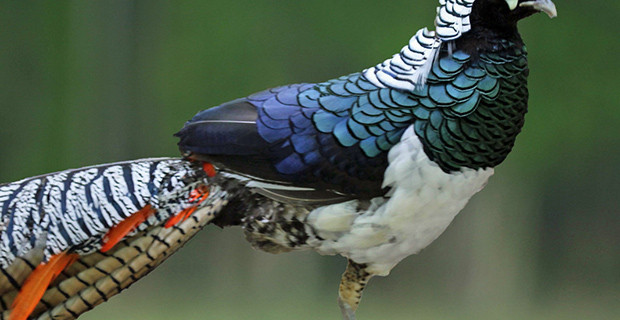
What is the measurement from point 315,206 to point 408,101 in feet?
1.53

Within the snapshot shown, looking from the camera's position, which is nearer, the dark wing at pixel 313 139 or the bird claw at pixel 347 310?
the dark wing at pixel 313 139

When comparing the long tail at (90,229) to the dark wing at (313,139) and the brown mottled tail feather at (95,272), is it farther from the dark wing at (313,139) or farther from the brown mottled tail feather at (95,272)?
the dark wing at (313,139)

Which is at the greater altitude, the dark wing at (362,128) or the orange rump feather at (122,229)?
the dark wing at (362,128)

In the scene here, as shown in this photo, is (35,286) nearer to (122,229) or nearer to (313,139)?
(122,229)

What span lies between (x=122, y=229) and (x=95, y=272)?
0.17 m

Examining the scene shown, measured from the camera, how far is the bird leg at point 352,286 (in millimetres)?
2639

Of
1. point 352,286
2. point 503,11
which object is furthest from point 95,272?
point 503,11

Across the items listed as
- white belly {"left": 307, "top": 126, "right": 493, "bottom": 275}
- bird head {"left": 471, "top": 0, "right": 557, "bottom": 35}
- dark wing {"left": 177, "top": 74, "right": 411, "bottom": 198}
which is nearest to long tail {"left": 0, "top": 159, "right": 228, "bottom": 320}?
dark wing {"left": 177, "top": 74, "right": 411, "bottom": 198}

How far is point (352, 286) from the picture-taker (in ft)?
8.86

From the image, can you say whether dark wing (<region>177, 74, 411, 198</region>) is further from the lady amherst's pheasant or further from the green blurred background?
the green blurred background

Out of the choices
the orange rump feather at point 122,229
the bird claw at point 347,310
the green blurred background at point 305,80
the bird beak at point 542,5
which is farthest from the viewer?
the green blurred background at point 305,80

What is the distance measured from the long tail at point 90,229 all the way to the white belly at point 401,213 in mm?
405

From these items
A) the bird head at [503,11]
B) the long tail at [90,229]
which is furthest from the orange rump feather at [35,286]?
the bird head at [503,11]

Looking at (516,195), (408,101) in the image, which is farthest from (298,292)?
A: (408,101)
